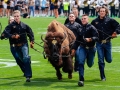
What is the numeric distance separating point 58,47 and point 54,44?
6.1 inches

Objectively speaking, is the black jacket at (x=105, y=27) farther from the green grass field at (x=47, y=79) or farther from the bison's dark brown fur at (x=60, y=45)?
the green grass field at (x=47, y=79)

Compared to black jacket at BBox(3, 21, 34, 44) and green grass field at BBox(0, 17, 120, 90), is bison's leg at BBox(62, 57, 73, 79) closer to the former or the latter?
green grass field at BBox(0, 17, 120, 90)

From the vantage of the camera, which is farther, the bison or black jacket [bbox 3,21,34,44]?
black jacket [bbox 3,21,34,44]

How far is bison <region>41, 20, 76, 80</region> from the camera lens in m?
14.1

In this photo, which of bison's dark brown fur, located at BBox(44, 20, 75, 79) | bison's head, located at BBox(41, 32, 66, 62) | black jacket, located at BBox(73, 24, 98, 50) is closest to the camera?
black jacket, located at BBox(73, 24, 98, 50)

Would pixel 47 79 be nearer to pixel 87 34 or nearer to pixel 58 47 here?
pixel 58 47

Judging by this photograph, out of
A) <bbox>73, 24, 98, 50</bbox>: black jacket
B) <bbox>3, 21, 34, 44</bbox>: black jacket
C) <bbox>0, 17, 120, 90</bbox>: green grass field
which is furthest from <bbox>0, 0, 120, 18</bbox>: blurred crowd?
<bbox>73, 24, 98, 50</bbox>: black jacket

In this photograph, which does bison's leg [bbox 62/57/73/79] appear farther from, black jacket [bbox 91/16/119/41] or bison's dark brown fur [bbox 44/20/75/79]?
black jacket [bbox 91/16/119/41]

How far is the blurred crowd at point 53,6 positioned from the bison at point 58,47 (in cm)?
3631

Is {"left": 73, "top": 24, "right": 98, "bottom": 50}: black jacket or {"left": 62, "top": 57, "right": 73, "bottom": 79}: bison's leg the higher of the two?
{"left": 73, "top": 24, "right": 98, "bottom": 50}: black jacket

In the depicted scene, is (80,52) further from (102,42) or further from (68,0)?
(68,0)

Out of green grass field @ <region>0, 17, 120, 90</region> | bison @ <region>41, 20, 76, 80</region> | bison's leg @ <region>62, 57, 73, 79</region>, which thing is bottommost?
green grass field @ <region>0, 17, 120, 90</region>

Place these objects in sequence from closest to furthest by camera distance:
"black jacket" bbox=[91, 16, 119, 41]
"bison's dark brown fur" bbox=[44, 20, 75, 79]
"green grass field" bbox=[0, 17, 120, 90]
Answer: "green grass field" bbox=[0, 17, 120, 90]
"bison's dark brown fur" bbox=[44, 20, 75, 79]
"black jacket" bbox=[91, 16, 119, 41]

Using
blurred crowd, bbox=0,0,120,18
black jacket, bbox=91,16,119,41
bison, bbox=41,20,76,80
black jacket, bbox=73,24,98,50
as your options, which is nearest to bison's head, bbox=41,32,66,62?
bison, bbox=41,20,76,80
